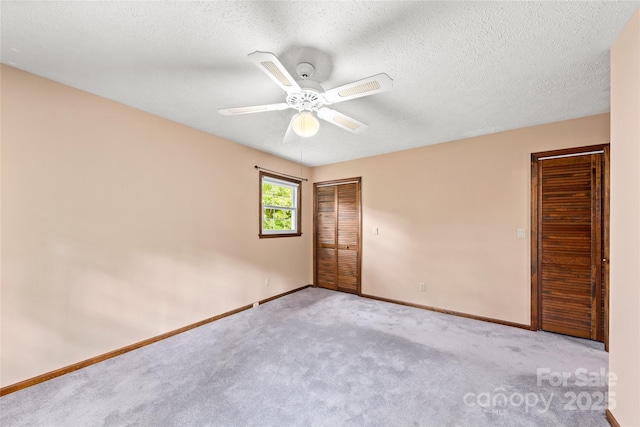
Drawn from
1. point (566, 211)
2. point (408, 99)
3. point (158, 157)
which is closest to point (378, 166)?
point (408, 99)

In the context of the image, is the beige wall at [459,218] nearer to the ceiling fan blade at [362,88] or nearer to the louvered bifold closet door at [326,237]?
the louvered bifold closet door at [326,237]

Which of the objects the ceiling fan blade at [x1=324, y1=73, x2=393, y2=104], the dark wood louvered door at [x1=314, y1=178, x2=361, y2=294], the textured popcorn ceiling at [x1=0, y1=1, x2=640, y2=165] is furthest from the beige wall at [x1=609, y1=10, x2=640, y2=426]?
the dark wood louvered door at [x1=314, y1=178, x2=361, y2=294]

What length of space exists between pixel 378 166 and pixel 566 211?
233cm

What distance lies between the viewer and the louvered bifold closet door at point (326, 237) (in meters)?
4.60

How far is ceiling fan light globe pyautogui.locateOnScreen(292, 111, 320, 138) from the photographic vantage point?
184 cm

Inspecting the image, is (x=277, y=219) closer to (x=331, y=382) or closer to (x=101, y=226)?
(x=101, y=226)

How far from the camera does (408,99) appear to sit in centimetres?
229

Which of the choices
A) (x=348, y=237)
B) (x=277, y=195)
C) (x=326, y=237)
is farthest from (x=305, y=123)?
(x=326, y=237)

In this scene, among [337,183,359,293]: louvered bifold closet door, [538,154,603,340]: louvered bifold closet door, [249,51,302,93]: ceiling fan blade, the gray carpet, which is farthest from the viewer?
[337,183,359,293]: louvered bifold closet door

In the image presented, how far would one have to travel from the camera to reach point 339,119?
1999 millimetres

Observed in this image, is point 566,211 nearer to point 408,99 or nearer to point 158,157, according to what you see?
point 408,99

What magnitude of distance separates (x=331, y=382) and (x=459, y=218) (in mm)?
2621

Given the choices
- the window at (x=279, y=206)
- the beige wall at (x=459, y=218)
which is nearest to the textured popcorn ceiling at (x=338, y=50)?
the beige wall at (x=459, y=218)

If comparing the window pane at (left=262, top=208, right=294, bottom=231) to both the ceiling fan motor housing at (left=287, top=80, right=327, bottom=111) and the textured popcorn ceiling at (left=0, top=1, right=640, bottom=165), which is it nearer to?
the textured popcorn ceiling at (left=0, top=1, right=640, bottom=165)
